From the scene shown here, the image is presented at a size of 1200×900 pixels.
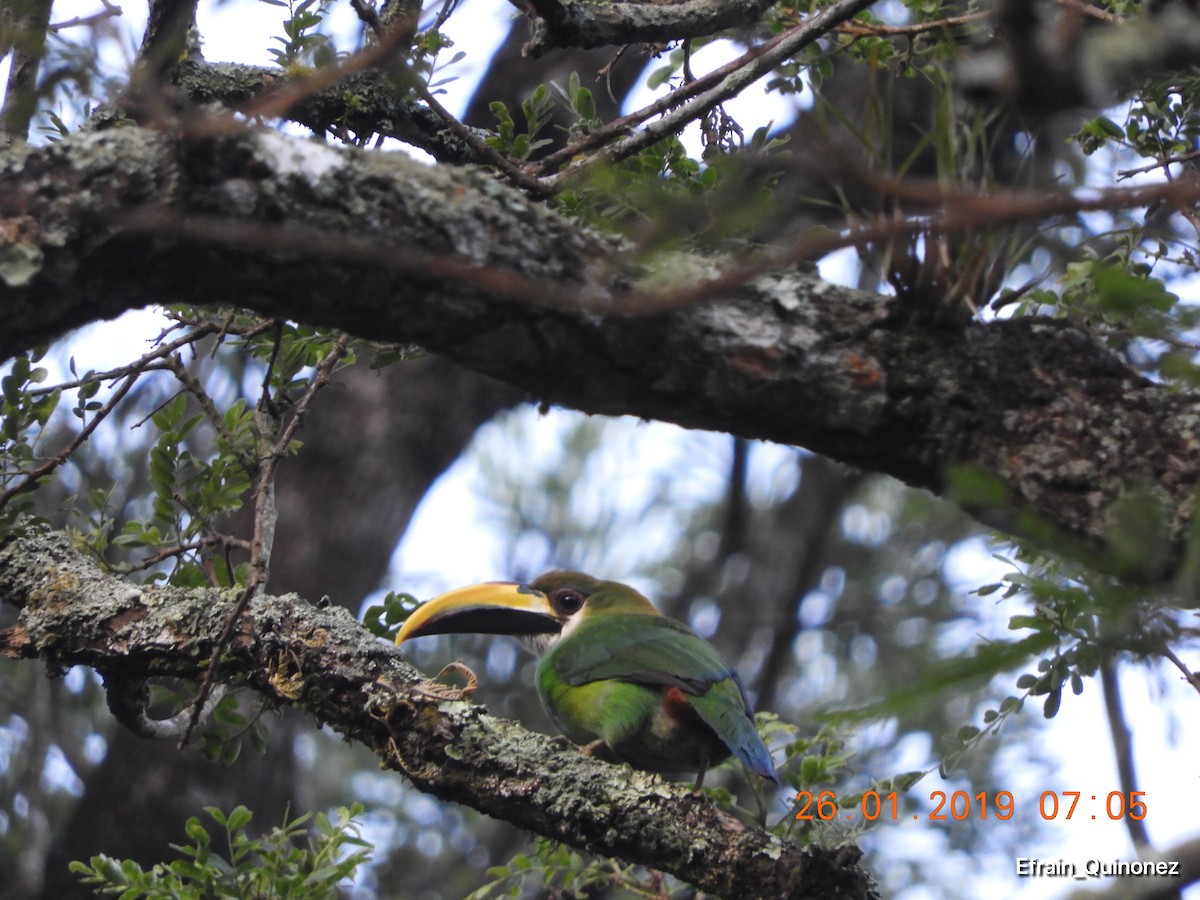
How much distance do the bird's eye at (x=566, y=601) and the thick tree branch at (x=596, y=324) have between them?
2.21 m

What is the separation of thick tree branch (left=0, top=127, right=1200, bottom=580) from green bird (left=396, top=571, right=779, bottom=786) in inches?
51.6

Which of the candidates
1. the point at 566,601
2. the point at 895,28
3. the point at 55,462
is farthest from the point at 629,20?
the point at 566,601

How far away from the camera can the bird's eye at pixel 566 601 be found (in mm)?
3730

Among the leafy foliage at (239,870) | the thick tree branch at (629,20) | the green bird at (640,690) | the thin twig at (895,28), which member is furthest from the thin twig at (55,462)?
the thin twig at (895,28)

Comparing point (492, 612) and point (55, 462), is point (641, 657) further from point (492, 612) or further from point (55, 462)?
point (55, 462)

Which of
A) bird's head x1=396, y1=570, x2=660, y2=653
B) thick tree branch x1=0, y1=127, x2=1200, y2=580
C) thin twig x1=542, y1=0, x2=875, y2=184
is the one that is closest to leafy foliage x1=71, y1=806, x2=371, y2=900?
bird's head x1=396, y1=570, x2=660, y2=653

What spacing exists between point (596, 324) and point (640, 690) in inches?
68.0

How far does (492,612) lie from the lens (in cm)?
363

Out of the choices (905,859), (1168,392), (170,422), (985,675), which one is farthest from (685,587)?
(985,675)

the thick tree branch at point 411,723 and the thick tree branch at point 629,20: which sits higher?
the thick tree branch at point 629,20

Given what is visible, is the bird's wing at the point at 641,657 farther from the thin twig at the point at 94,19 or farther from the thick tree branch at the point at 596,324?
the thin twig at the point at 94,19

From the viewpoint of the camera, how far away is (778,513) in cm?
694

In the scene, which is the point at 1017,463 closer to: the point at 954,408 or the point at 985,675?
the point at 954,408

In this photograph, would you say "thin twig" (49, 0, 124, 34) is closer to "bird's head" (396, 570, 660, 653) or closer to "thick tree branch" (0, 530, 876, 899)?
"thick tree branch" (0, 530, 876, 899)
